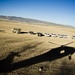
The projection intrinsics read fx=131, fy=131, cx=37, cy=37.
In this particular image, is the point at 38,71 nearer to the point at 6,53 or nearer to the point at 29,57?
the point at 29,57

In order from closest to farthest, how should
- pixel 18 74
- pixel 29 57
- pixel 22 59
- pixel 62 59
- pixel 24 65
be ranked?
pixel 18 74
pixel 24 65
pixel 22 59
pixel 29 57
pixel 62 59

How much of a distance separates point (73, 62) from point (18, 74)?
8.06 metres

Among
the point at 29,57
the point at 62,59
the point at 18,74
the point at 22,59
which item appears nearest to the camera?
the point at 18,74

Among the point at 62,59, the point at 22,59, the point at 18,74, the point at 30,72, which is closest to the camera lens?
the point at 18,74

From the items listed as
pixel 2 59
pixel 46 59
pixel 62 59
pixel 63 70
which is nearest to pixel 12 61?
pixel 2 59

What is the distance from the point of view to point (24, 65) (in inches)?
538

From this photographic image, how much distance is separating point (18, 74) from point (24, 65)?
6.74 feet

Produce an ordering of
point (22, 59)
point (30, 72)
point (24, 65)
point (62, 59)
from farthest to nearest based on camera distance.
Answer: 1. point (62, 59)
2. point (22, 59)
3. point (24, 65)
4. point (30, 72)

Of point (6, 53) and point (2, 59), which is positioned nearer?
point (2, 59)

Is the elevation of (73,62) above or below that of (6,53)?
below

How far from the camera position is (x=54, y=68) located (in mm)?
14086

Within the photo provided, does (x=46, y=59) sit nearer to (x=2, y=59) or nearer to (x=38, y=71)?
(x=38, y=71)

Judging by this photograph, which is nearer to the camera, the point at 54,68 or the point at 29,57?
the point at 54,68

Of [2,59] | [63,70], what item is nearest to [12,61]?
[2,59]
